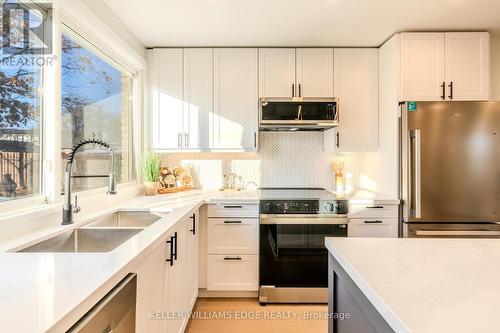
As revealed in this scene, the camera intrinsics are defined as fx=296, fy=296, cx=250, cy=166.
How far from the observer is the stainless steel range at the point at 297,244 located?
255cm

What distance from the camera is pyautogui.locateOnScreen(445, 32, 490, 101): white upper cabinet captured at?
264cm

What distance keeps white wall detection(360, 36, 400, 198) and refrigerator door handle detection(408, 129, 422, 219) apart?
14 centimetres

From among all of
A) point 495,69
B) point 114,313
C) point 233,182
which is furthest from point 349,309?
point 495,69

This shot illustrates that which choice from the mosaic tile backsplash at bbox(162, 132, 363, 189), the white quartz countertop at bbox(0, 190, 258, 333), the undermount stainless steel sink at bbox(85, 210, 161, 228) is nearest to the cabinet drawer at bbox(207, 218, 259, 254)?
the undermount stainless steel sink at bbox(85, 210, 161, 228)

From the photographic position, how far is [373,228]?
2.60 m

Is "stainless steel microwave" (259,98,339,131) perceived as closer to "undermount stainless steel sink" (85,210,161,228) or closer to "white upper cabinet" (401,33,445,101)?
"white upper cabinet" (401,33,445,101)

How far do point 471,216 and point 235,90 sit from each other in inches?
92.4

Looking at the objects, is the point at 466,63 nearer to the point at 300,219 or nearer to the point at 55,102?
the point at 300,219

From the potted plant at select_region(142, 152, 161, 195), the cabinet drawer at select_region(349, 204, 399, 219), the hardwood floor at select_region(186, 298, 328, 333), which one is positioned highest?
the potted plant at select_region(142, 152, 161, 195)

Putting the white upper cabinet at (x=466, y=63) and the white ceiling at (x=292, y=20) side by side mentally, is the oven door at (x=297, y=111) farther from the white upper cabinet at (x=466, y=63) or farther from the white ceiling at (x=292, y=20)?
the white upper cabinet at (x=466, y=63)

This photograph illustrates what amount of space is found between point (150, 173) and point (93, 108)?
0.86 meters

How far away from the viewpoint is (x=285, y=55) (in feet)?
9.71

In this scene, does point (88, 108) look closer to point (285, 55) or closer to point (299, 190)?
point (285, 55)

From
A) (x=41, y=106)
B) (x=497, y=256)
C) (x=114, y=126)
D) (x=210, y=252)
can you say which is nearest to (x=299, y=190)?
(x=210, y=252)
